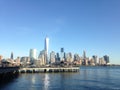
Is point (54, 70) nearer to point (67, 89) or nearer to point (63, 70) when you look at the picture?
point (63, 70)

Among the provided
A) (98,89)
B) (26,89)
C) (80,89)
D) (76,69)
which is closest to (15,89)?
(26,89)

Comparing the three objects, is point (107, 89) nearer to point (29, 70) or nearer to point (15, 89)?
point (15, 89)

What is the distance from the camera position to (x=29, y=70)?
7249 inches

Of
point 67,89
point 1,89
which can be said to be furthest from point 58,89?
point 1,89

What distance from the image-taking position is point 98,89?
69312mm

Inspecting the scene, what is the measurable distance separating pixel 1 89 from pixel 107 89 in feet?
125

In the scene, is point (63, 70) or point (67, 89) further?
point (63, 70)

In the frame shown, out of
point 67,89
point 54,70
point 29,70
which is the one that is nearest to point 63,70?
point 54,70

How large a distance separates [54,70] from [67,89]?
12118cm

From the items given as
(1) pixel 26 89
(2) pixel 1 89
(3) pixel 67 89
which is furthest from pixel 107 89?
(2) pixel 1 89

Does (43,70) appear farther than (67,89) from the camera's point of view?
Yes

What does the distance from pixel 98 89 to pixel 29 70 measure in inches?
4838

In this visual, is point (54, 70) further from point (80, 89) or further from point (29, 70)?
point (80, 89)

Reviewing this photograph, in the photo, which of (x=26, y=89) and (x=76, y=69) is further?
(x=76, y=69)
